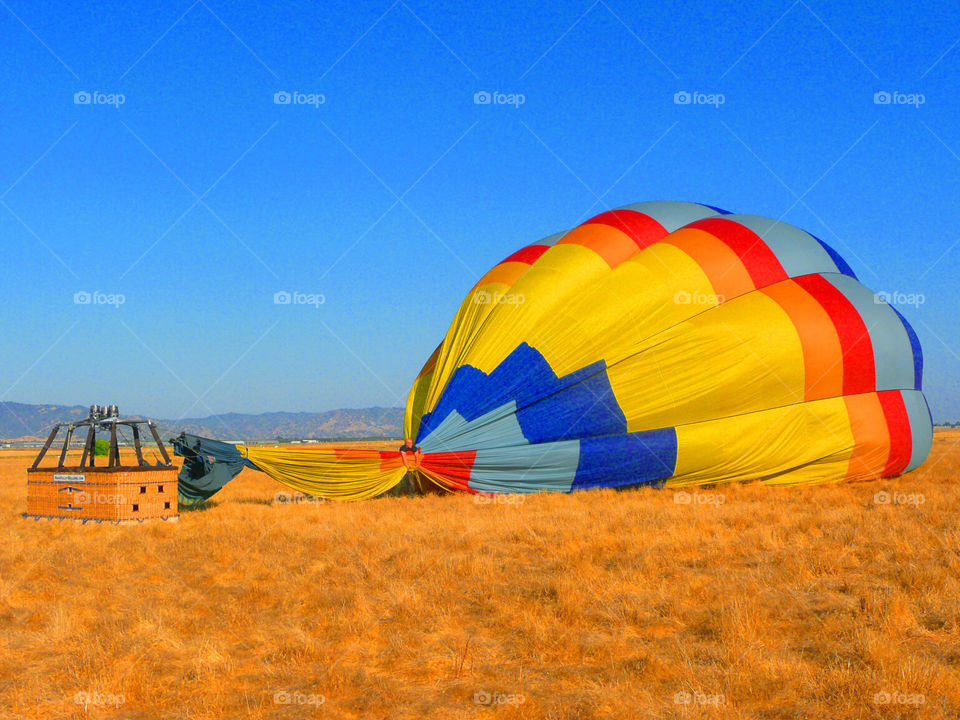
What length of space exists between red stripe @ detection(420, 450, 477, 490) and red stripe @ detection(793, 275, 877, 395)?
23.9 ft

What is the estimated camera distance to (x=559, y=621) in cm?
726

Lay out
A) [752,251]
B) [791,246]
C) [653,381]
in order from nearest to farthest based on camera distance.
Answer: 1. [653,381]
2. [752,251]
3. [791,246]

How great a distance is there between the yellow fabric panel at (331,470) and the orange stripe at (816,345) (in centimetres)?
765

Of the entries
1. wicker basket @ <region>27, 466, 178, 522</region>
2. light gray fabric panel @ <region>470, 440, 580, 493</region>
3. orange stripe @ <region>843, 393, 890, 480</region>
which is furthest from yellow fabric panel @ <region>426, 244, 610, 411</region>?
orange stripe @ <region>843, 393, 890, 480</region>

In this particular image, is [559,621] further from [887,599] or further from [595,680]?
A: [887,599]

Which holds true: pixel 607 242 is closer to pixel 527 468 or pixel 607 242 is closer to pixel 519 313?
pixel 519 313

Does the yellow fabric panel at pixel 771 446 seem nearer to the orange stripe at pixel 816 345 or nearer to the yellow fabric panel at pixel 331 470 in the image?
the orange stripe at pixel 816 345

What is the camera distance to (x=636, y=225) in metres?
17.1

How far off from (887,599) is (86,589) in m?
7.70

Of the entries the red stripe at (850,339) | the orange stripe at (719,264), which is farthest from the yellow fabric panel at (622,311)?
the red stripe at (850,339)

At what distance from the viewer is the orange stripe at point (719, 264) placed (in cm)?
1584

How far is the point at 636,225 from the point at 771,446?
5065mm

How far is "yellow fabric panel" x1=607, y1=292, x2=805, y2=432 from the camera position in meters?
14.9

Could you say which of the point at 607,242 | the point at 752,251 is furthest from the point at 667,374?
the point at 752,251
